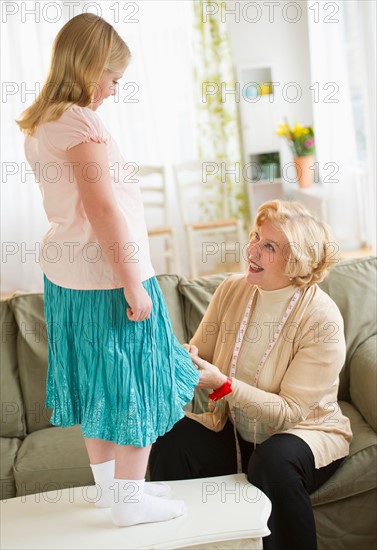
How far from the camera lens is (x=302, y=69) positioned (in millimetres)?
6230

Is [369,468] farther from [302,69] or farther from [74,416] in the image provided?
[302,69]

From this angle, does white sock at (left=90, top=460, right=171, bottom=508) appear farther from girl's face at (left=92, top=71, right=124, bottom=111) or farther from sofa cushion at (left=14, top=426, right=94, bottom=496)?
girl's face at (left=92, top=71, right=124, bottom=111)

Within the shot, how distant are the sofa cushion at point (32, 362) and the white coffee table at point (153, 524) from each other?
499 mm

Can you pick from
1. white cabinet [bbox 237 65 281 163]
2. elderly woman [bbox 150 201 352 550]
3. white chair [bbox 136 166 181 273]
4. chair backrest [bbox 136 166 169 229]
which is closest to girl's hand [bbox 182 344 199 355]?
elderly woman [bbox 150 201 352 550]

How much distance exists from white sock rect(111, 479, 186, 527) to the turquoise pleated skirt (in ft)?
0.32

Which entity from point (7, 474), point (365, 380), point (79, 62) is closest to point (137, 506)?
point (7, 474)

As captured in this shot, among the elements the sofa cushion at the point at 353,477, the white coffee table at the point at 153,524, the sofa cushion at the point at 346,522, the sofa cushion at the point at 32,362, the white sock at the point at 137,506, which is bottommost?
the sofa cushion at the point at 346,522

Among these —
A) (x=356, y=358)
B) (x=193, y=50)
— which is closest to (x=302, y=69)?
(x=193, y=50)

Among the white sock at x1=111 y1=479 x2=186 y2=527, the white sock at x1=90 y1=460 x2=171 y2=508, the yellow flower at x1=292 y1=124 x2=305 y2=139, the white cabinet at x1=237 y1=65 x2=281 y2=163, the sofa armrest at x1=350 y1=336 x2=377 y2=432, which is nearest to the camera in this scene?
the white sock at x1=111 y1=479 x2=186 y2=527

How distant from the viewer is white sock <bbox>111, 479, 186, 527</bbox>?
61.9 inches

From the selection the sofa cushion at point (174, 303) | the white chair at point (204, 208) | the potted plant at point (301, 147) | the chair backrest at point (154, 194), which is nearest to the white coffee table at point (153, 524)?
the sofa cushion at point (174, 303)

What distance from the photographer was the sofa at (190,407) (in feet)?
6.44

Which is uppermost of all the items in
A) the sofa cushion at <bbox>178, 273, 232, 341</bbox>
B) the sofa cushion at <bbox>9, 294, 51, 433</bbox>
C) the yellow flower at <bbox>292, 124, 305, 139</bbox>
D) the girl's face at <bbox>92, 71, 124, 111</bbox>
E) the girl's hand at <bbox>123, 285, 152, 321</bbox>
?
the yellow flower at <bbox>292, 124, 305, 139</bbox>

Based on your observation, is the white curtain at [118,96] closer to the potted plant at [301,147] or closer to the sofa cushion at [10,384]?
the potted plant at [301,147]
